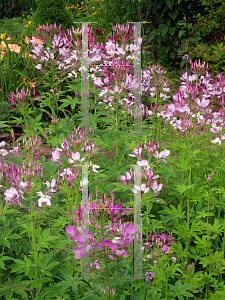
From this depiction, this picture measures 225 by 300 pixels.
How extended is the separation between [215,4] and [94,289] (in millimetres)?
6956

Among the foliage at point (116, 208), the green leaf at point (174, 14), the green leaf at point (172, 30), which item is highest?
the green leaf at point (174, 14)

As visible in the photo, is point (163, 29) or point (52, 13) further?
point (163, 29)

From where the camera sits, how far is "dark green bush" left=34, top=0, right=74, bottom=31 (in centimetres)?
624

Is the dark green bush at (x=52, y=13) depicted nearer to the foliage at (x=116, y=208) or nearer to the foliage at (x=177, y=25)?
the foliage at (x=177, y=25)

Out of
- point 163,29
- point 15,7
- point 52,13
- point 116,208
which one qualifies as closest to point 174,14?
point 163,29

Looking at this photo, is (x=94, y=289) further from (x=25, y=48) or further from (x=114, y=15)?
(x=114, y=15)

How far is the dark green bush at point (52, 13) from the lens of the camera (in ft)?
20.5

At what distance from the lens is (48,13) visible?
628 cm

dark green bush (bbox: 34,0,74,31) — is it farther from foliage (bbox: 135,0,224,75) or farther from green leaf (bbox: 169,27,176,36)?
green leaf (bbox: 169,27,176,36)

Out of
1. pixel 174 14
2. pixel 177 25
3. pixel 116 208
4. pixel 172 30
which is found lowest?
pixel 116 208

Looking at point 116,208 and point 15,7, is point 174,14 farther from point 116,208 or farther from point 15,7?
point 15,7

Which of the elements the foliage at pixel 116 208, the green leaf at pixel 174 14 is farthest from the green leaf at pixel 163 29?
the foliage at pixel 116 208

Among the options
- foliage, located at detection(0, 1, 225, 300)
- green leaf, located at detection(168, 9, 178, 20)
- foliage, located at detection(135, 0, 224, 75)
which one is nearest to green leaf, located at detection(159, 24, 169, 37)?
foliage, located at detection(135, 0, 224, 75)

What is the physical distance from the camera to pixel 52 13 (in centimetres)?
625
